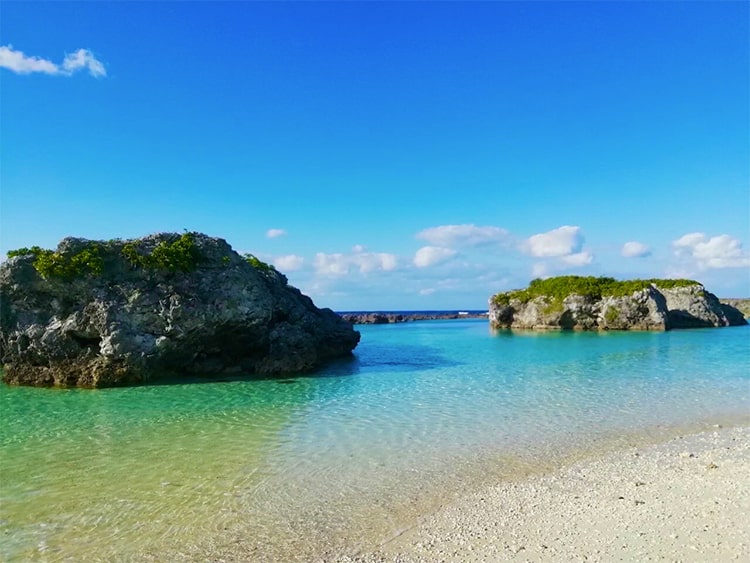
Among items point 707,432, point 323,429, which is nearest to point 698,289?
point 707,432

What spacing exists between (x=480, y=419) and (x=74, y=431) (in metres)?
11.3

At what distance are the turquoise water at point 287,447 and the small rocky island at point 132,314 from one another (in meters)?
1.98

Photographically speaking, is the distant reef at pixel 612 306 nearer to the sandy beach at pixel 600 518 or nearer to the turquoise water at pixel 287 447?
the turquoise water at pixel 287 447

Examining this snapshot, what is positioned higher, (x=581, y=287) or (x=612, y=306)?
(x=581, y=287)

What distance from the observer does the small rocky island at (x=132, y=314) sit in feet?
75.2

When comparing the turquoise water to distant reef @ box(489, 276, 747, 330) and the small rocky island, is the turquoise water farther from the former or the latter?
distant reef @ box(489, 276, 747, 330)

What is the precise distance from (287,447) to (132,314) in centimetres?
1532

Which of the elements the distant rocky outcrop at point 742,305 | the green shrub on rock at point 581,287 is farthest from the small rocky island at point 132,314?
the distant rocky outcrop at point 742,305

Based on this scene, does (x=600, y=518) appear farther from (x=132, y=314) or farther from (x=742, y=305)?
(x=742, y=305)

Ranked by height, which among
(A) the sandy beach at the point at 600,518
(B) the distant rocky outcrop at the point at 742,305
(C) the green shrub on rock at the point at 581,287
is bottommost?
(A) the sandy beach at the point at 600,518

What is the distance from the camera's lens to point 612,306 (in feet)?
203

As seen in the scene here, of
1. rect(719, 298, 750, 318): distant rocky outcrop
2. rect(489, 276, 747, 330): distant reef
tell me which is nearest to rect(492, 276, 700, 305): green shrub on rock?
rect(489, 276, 747, 330): distant reef

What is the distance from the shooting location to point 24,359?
2338cm

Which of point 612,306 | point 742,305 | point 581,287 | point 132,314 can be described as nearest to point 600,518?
point 132,314
